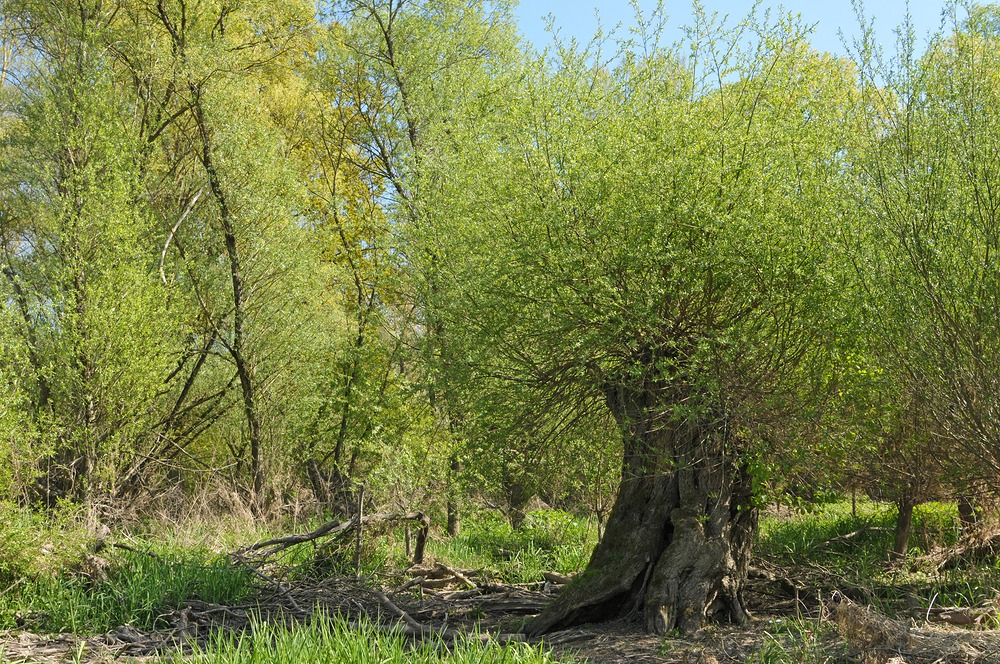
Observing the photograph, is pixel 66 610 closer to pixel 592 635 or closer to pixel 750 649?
pixel 592 635

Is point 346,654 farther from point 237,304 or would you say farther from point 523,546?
point 237,304

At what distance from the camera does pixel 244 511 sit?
1137 cm

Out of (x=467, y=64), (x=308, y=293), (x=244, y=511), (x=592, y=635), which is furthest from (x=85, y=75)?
(x=592, y=635)

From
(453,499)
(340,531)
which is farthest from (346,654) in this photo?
(340,531)

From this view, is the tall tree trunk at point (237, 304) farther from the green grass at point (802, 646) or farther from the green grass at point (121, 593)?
the green grass at point (802, 646)

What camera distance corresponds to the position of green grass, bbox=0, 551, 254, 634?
22.4 feet

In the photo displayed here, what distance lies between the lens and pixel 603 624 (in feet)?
22.0

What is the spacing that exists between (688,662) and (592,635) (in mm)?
1121

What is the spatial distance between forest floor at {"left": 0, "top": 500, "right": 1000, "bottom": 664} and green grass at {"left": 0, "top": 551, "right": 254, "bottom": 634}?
105 millimetres

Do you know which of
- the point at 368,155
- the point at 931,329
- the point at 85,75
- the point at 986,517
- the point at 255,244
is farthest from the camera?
the point at 368,155

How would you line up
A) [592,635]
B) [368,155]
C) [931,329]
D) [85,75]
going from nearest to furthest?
[931,329], [592,635], [85,75], [368,155]

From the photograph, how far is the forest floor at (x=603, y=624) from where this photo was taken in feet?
16.9

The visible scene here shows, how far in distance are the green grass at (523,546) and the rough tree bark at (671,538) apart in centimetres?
242

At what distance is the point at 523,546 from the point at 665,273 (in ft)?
18.6
